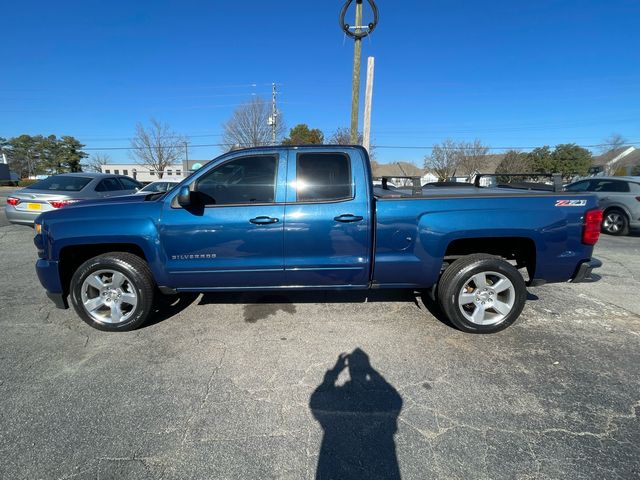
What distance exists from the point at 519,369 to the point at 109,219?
13.6ft

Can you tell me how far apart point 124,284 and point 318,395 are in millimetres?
2400

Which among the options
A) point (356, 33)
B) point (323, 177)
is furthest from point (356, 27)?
point (323, 177)

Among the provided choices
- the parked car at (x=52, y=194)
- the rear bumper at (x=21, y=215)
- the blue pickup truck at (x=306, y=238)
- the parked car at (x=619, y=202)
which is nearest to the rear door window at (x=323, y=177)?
the blue pickup truck at (x=306, y=238)

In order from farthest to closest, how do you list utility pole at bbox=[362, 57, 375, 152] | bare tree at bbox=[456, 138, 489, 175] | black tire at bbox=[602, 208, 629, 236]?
bare tree at bbox=[456, 138, 489, 175] < black tire at bbox=[602, 208, 629, 236] < utility pole at bbox=[362, 57, 375, 152]

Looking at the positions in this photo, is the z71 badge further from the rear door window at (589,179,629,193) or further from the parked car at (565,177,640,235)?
the rear door window at (589,179,629,193)

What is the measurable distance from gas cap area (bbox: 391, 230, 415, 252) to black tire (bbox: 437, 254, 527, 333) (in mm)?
567

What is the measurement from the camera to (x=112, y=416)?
227 centimetres

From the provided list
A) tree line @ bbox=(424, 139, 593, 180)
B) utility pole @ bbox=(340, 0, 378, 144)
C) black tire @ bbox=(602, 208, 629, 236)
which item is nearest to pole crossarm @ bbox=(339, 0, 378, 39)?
utility pole @ bbox=(340, 0, 378, 144)

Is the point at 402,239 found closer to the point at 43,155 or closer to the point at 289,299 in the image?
the point at 289,299

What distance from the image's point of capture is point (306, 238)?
10.6 feet

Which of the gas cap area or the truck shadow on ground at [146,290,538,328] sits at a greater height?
the gas cap area

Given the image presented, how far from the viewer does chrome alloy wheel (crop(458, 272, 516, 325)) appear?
335 cm

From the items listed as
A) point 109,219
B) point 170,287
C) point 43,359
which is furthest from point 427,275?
point 43,359

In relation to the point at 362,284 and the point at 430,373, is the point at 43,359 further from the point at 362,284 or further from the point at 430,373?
the point at 430,373
